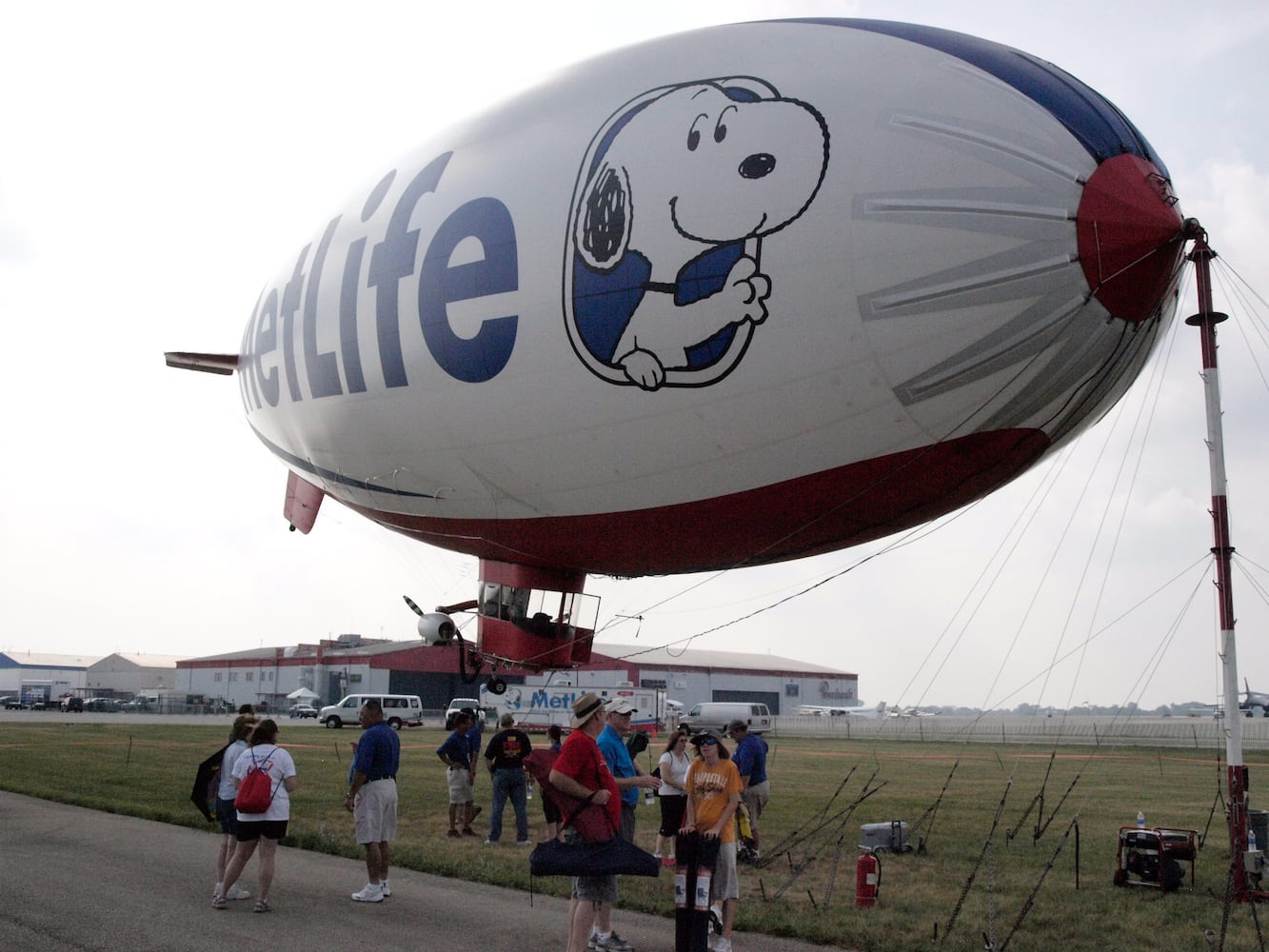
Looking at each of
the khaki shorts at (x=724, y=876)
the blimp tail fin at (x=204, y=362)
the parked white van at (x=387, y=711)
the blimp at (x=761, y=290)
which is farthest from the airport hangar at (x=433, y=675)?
the khaki shorts at (x=724, y=876)

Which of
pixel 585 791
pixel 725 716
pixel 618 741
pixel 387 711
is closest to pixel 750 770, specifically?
pixel 618 741

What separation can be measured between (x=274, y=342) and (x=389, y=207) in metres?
4.14

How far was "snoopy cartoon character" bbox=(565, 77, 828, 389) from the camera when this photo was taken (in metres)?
10.9

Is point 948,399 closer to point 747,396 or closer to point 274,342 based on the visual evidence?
point 747,396

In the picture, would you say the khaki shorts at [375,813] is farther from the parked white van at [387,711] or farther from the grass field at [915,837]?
the parked white van at [387,711]

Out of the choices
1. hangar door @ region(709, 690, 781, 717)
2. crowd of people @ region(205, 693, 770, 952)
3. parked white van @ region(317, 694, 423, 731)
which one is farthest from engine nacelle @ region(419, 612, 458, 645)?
hangar door @ region(709, 690, 781, 717)

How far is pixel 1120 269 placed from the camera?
34.7 feet

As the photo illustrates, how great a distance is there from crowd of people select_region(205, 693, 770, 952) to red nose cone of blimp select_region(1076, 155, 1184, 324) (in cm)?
568

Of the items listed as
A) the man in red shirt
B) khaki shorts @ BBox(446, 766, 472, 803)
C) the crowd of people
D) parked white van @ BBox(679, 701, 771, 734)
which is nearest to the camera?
the man in red shirt

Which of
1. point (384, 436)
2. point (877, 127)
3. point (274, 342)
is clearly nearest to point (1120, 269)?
point (877, 127)

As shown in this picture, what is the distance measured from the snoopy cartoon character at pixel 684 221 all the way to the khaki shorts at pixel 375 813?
484cm

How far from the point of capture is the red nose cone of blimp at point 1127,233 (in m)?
10.4

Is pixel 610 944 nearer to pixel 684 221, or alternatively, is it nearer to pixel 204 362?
pixel 684 221

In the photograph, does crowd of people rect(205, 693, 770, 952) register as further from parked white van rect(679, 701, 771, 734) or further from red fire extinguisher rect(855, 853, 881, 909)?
parked white van rect(679, 701, 771, 734)
